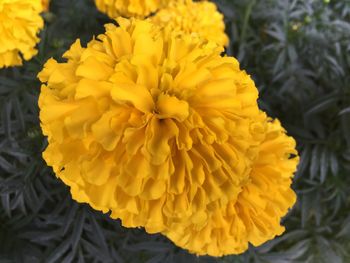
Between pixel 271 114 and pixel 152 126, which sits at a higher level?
pixel 152 126

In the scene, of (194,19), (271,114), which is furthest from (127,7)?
(271,114)

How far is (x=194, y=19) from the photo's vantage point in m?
1.27

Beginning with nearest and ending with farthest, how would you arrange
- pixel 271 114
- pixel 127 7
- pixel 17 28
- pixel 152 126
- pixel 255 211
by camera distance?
pixel 152 126
pixel 255 211
pixel 17 28
pixel 127 7
pixel 271 114

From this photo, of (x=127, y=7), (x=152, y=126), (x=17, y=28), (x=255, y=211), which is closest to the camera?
(x=152, y=126)

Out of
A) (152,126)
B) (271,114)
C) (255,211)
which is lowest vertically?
(271,114)

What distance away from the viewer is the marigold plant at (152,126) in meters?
0.66

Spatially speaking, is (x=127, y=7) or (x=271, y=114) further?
(x=271, y=114)

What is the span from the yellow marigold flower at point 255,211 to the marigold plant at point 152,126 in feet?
0.44

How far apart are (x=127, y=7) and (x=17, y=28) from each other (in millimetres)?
285

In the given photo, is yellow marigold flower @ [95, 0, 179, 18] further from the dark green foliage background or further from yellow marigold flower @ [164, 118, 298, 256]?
yellow marigold flower @ [164, 118, 298, 256]

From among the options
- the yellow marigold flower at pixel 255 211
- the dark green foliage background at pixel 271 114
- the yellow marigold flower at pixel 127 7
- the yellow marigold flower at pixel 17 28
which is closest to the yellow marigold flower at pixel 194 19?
the yellow marigold flower at pixel 127 7

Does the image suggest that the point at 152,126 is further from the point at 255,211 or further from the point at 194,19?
the point at 194,19

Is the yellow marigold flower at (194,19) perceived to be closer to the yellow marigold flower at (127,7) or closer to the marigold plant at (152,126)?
the yellow marigold flower at (127,7)

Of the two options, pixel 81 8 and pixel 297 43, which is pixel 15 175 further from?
pixel 297 43
